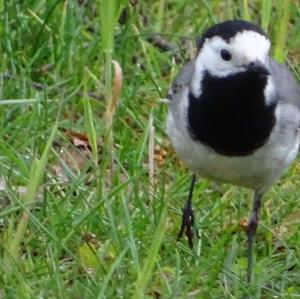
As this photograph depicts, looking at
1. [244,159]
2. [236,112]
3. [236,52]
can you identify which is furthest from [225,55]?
[244,159]

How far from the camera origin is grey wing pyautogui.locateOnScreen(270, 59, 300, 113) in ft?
11.6

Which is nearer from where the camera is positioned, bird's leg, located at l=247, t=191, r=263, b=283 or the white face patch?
the white face patch

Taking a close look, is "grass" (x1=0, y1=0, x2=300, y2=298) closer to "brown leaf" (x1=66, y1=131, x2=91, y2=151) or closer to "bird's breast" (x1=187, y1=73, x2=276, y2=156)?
"brown leaf" (x1=66, y1=131, x2=91, y2=151)

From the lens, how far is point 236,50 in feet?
10.8

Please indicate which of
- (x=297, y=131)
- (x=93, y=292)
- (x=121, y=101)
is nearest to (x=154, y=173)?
(x=121, y=101)

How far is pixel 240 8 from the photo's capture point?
16.7 feet

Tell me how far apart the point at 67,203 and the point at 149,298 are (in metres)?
0.41

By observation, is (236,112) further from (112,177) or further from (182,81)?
(112,177)

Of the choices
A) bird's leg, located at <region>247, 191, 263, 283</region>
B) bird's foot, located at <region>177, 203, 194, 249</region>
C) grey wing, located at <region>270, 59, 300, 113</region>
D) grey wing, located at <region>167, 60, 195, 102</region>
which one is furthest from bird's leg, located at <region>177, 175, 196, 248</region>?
grey wing, located at <region>270, 59, 300, 113</region>

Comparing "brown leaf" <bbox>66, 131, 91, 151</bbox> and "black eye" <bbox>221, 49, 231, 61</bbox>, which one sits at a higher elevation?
"black eye" <bbox>221, 49, 231, 61</bbox>

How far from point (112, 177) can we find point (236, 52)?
0.73m

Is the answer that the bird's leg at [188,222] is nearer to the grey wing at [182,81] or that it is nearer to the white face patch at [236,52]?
the grey wing at [182,81]

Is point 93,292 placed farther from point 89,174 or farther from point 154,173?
point 154,173

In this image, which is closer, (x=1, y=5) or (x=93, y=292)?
(x=93, y=292)
